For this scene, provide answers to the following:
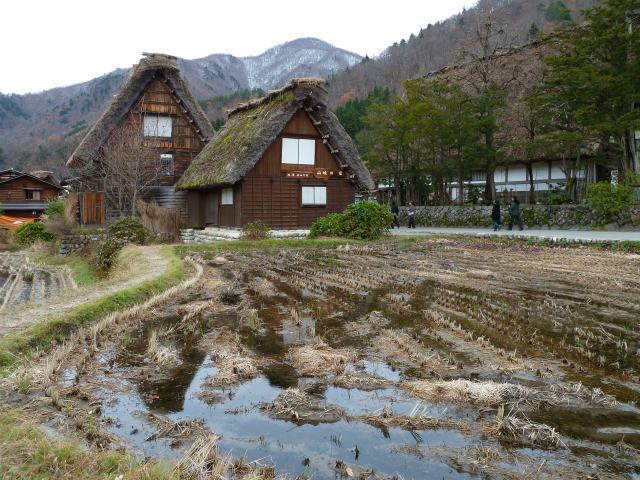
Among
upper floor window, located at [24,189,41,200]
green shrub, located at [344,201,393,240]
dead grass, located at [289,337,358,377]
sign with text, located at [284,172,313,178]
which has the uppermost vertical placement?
upper floor window, located at [24,189,41,200]

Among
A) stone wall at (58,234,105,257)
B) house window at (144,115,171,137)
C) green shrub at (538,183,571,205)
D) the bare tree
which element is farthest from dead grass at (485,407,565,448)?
green shrub at (538,183,571,205)

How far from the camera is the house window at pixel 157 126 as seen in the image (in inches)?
870

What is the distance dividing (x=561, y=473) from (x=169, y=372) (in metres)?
2.98

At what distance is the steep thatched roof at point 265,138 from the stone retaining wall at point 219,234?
6.39 feet

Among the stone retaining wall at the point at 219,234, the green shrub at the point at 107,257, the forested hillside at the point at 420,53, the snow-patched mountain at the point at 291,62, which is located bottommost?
the green shrub at the point at 107,257

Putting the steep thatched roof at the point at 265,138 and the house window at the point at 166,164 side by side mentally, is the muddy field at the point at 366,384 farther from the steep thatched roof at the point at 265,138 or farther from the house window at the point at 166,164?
the house window at the point at 166,164

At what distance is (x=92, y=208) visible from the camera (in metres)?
18.2

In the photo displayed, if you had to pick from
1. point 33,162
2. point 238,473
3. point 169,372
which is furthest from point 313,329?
point 33,162

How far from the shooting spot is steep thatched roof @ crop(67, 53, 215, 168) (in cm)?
2033

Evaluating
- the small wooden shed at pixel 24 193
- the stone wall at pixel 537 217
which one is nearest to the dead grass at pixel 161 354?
the stone wall at pixel 537 217

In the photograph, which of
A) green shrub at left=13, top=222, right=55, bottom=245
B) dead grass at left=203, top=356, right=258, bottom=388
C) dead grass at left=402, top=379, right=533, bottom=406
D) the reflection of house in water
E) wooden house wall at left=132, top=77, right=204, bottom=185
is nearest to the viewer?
dead grass at left=402, top=379, right=533, bottom=406

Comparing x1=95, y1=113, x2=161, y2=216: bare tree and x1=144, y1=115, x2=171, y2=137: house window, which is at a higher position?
x1=144, y1=115, x2=171, y2=137: house window

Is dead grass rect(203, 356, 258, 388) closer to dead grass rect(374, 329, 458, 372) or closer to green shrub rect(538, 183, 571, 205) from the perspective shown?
dead grass rect(374, 329, 458, 372)

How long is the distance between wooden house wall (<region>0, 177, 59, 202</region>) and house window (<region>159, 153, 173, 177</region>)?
1892cm
